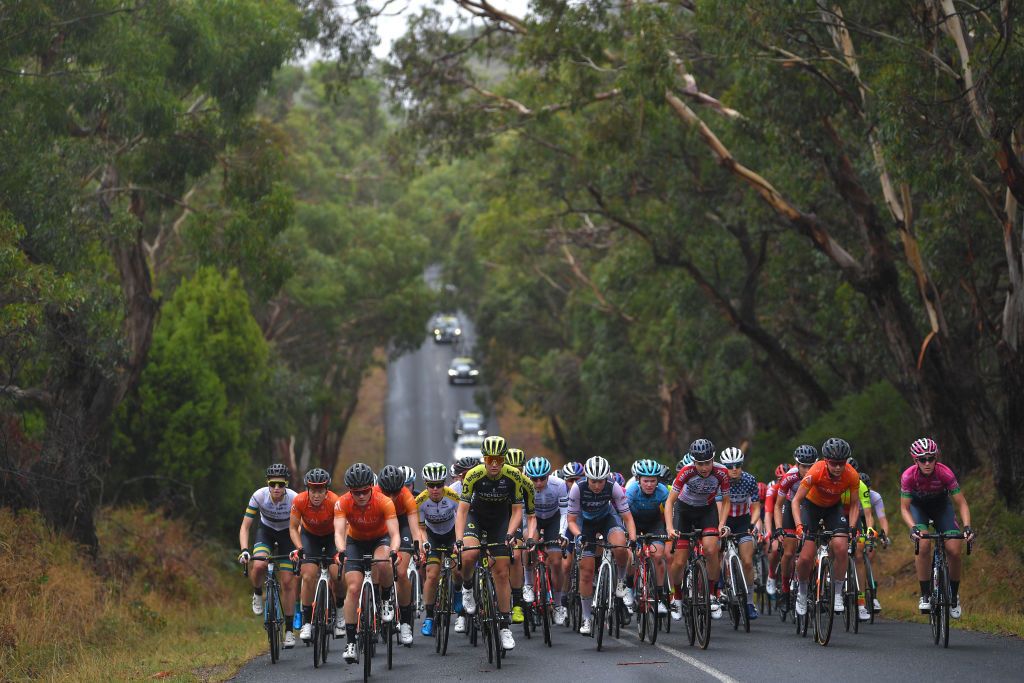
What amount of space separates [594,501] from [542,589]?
1112mm

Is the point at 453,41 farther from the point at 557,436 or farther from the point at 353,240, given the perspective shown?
the point at 557,436

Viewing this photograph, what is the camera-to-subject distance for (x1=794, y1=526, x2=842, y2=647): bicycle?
44.5 feet

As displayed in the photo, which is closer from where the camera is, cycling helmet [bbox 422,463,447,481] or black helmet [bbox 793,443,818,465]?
cycling helmet [bbox 422,463,447,481]

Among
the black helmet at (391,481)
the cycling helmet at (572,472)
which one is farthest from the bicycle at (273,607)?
the cycling helmet at (572,472)

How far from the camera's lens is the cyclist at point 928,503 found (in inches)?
525

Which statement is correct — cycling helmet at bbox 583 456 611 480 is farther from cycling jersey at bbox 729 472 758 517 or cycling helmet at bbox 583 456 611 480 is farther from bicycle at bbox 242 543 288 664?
cycling jersey at bbox 729 472 758 517

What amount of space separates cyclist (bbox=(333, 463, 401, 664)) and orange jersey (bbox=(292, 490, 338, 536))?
0.70 meters

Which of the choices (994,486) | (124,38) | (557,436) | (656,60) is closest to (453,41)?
(656,60)

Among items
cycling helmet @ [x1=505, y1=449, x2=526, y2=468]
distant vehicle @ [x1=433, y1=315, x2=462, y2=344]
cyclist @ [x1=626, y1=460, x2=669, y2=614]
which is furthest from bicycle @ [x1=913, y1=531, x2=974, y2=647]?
distant vehicle @ [x1=433, y1=315, x2=462, y2=344]

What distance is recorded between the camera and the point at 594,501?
1490 centimetres

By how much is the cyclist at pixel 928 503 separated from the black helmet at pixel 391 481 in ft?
16.8

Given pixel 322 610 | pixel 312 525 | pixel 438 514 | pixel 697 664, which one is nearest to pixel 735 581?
pixel 697 664

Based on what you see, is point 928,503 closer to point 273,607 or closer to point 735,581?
point 735,581

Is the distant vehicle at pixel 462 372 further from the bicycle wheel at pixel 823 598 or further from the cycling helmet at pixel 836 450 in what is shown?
the bicycle wheel at pixel 823 598
